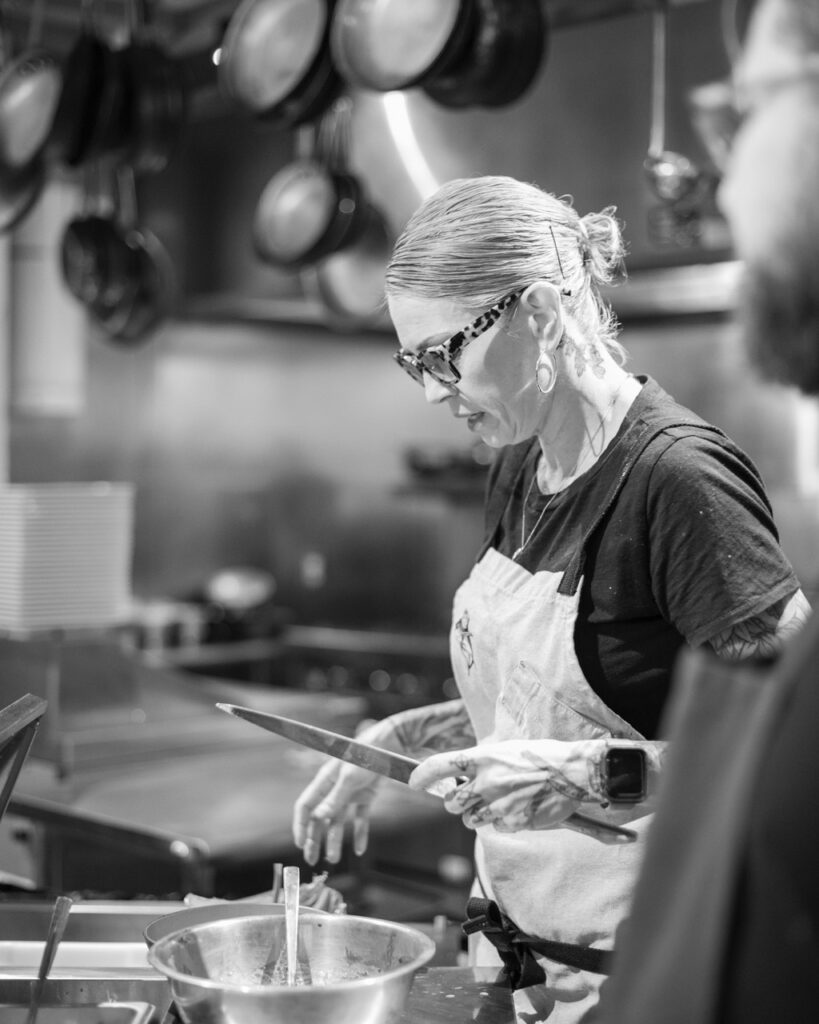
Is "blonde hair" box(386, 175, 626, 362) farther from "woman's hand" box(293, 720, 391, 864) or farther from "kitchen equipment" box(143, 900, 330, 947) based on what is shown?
"kitchen equipment" box(143, 900, 330, 947)

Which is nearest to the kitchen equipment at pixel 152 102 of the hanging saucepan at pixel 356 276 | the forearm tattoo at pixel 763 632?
the hanging saucepan at pixel 356 276

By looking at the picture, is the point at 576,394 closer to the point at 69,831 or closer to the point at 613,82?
the point at 69,831

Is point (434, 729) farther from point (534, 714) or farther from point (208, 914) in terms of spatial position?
point (208, 914)

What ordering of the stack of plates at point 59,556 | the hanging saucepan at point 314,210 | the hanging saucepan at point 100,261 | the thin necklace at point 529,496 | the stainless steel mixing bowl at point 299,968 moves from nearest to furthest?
1. the stainless steel mixing bowl at point 299,968
2. the thin necklace at point 529,496
3. the stack of plates at point 59,556
4. the hanging saucepan at point 314,210
5. the hanging saucepan at point 100,261

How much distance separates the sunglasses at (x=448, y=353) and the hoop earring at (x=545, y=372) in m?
0.07

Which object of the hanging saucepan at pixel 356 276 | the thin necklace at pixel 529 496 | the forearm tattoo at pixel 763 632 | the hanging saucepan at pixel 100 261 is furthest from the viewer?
the hanging saucepan at pixel 100 261

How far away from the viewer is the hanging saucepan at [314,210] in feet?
11.0

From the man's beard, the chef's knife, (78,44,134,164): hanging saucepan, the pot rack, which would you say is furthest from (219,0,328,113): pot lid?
the man's beard

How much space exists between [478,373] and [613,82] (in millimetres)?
2048

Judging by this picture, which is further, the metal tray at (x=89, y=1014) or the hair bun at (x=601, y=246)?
the hair bun at (x=601, y=246)

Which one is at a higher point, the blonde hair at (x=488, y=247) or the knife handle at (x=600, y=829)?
the blonde hair at (x=488, y=247)

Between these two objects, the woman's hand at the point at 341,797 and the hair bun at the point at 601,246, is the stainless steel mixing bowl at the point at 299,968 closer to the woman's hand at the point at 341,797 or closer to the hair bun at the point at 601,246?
the woman's hand at the point at 341,797

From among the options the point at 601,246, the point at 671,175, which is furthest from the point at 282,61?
the point at 601,246

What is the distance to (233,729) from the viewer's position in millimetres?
3361
